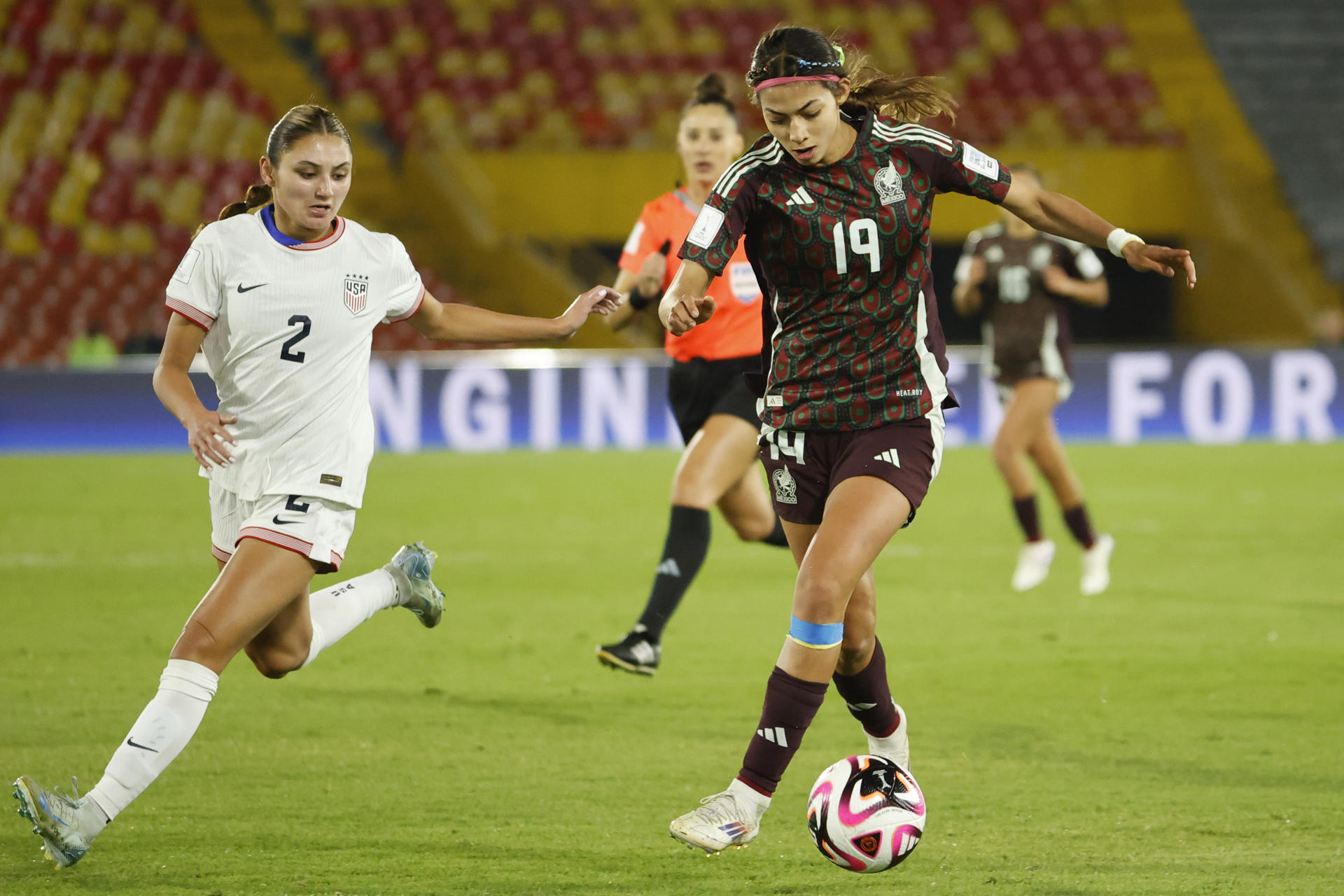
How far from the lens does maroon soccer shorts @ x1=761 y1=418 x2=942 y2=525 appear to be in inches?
172

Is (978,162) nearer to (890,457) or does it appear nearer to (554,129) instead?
(890,457)

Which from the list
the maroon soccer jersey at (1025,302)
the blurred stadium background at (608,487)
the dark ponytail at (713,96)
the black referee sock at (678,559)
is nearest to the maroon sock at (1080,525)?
the blurred stadium background at (608,487)

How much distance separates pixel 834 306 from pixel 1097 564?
5.37 meters

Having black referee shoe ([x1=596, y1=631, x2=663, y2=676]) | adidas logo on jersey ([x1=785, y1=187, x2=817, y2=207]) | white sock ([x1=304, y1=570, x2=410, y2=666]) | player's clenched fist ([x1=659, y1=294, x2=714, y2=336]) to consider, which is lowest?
black referee shoe ([x1=596, y1=631, x2=663, y2=676])

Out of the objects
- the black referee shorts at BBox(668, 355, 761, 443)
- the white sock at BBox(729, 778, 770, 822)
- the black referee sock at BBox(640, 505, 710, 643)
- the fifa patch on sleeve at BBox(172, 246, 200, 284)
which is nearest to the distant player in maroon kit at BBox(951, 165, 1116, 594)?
the black referee shorts at BBox(668, 355, 761, 443)

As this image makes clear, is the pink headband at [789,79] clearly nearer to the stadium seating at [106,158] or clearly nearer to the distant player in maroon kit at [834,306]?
the distant player in maroon kit at [834,306]

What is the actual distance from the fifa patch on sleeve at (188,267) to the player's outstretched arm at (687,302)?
1220 mm

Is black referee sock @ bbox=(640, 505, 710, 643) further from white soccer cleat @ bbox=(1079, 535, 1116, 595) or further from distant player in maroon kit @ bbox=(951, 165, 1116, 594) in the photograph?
white soccer cleat @ bbox=(1079, 535, 1116, 595)

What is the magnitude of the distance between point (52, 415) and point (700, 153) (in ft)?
39.4

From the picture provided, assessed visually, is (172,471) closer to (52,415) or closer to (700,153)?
(52,415)

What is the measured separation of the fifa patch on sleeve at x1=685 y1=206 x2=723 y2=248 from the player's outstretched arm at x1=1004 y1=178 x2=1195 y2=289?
81 cm

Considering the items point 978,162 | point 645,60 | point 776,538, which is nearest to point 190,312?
point 978,162

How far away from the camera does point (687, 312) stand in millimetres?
4105

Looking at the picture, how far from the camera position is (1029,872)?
4.22 m
